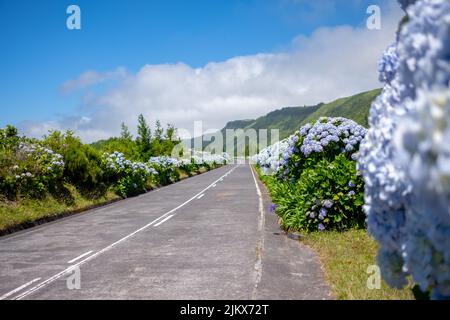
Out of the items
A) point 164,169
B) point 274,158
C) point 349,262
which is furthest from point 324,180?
point 164,169

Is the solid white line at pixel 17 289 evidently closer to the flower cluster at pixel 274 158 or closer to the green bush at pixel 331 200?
the green bush at pixel 331 200

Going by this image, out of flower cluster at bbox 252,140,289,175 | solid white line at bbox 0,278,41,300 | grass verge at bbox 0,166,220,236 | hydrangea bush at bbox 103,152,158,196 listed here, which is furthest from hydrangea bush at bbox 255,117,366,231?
hydrangea bush at bbox 103,152,158,196

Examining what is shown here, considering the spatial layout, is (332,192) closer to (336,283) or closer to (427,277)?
(336,283)

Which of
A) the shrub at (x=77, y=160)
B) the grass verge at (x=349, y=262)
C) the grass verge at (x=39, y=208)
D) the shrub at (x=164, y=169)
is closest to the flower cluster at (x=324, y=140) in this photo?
the grass verge at (x=349, y=262)

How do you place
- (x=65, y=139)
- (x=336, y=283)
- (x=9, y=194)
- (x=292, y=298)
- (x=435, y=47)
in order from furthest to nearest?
(x=65, y=139) → (x=9, y=194) → (x=336, y=283) → (x=292, y=298) → (x=435, y=47)


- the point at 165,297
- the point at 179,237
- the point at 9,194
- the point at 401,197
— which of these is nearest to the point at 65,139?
the point at 9,194

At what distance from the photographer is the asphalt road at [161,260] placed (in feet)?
19.0

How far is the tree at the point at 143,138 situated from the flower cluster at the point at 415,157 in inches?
1311

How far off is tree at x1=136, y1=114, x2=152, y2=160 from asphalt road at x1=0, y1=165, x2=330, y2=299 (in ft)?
82.8

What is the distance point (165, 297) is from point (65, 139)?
14371mm

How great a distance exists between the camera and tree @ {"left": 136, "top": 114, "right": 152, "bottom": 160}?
38.8m

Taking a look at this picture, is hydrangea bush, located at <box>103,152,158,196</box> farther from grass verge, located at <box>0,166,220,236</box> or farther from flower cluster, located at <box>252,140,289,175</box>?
flower cluster, located at <box>252,140,289,175</box>

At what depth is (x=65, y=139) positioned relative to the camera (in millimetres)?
18047

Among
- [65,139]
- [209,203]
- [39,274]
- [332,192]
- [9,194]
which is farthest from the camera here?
[65,139]
